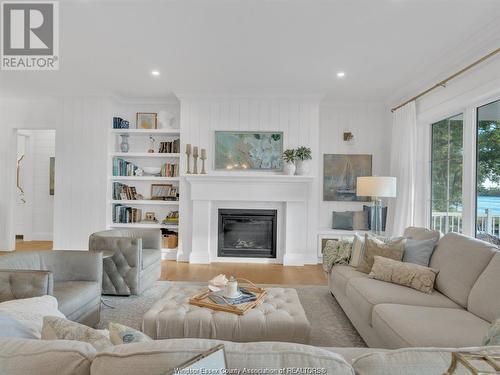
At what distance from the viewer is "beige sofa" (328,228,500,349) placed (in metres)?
1.70

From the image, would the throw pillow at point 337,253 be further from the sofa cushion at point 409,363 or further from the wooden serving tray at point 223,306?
the sofa cushion at point 409,363

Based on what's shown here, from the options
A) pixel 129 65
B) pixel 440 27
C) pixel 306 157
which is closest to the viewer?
pixel 440 27

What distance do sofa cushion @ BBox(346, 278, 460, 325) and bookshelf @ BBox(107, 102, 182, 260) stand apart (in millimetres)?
3397

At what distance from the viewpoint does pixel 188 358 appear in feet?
2.40

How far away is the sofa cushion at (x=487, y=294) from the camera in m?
1.85

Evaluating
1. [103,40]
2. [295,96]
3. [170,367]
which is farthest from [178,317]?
[295,96]

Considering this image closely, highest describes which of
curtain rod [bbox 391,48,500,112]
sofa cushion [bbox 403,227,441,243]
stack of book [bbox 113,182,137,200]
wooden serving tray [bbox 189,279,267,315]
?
curtain rod [bbox 391,48,500,112]

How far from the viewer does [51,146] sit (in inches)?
263

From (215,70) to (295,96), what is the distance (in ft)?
4.92

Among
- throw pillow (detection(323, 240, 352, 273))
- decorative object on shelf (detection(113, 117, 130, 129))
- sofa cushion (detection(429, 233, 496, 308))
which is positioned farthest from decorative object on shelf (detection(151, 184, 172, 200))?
sofa cushion (detection(429, 233, 496, 308))

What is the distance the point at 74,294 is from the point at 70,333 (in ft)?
4.93

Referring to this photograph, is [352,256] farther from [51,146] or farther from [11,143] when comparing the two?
[51,146]

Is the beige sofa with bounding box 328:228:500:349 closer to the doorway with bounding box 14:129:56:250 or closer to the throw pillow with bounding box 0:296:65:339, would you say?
the throw pillow with bounding box 0:296:65:339

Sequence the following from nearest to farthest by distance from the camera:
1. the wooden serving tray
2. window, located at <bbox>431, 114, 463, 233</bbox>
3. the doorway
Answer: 1. the wooden serving tray
2. window, located at <bbox>431, 114, 463, 233</bbox>
3. the doorway
